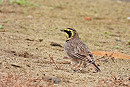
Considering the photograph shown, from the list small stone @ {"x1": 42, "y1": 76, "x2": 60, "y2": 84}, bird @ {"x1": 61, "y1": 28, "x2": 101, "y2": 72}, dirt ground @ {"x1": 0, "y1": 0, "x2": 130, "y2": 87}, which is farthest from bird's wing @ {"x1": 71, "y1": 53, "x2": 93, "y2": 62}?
small stone @ {"x1": 42, "y1": 76, "x2": 60, "y2": 84}

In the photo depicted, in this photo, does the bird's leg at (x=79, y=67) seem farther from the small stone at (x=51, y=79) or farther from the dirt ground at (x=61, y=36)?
the small stone at (x=51, y=79)

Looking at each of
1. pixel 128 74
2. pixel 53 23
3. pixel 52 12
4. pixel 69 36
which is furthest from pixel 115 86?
pixel 52 12

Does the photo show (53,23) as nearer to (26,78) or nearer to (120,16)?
(120,16)

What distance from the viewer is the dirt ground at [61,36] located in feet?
20.1

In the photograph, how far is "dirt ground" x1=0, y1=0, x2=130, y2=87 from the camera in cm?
611

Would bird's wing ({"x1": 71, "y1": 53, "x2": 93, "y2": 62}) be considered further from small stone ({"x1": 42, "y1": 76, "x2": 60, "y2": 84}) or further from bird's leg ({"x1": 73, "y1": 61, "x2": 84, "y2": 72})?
small stone ({"x1": 42, "y1": 76, "x2": 60, "y2": 84})

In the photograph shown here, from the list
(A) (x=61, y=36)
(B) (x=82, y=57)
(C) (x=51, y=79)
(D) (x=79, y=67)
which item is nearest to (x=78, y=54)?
(B) (x=82, y=57)

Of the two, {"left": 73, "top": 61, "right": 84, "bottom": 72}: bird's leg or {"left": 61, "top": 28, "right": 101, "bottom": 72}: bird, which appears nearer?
{"left": 61, "top": 28, "right": 101, "bottom": 72}: bird

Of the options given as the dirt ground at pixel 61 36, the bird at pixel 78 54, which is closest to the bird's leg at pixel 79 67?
the bird at pixel 78 54

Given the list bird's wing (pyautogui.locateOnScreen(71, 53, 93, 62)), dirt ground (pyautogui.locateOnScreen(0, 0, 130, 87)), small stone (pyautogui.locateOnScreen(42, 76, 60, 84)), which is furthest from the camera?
bird's wing (pyautogui.locateOnScreen(71, 53, 93, 62))

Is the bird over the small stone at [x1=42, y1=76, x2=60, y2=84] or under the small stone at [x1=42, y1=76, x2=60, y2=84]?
over

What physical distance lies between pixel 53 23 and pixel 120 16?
3.44 metres

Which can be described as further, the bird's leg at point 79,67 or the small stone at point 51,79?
the bird's leg at point 79,67

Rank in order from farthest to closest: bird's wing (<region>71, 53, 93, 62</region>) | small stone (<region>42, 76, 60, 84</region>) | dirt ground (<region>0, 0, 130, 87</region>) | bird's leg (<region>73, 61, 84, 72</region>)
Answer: bird's leg (<region>73, 61, 84, 72</region>) < bird's wing (<region>71, 53, 93, 62</region>) < dirt ground (<region>0, 0, 130, 87</region>) < small stone (<region>42, 76, 60, 84</region>)
